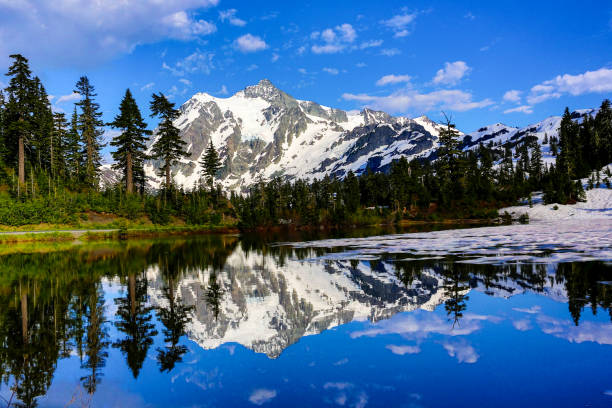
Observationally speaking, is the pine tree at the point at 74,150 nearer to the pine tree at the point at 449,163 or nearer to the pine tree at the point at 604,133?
the pine tree at the point at 449,163

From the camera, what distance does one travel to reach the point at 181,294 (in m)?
15.2

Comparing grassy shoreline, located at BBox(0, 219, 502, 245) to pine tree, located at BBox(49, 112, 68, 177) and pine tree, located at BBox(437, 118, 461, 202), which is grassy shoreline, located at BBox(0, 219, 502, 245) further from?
pine tree, located at BBox(437, 118, 461, 202)

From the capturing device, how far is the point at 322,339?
31.1ft

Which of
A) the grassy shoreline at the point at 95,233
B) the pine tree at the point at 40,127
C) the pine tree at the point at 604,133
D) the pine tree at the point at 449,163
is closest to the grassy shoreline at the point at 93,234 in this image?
the grassy shoreline at the point at 95,233

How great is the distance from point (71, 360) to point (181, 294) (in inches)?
255

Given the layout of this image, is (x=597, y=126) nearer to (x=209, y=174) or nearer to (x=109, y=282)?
(x=209, y=174)

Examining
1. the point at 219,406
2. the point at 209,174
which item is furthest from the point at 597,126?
the point at 219,406

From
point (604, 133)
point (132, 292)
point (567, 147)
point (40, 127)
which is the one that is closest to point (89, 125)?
point (40, 127)

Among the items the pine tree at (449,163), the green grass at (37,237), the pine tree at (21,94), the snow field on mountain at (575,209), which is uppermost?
the pine tree at (21,94)

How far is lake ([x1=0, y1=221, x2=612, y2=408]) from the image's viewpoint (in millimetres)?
6602

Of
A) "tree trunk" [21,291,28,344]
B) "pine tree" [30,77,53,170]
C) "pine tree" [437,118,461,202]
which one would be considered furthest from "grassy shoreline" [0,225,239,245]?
"pine tree" [437,118,461,202]

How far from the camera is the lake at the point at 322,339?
6.60 meters

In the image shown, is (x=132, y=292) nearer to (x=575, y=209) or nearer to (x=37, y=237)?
(x=37, y=237)

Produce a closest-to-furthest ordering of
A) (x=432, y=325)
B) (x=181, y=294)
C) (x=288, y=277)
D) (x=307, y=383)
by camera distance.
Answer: (x=307, y=383) → (x=432, y=325) → (x=181, y=294) → (x=288, y=277)
